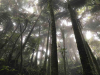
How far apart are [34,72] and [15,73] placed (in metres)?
2.35

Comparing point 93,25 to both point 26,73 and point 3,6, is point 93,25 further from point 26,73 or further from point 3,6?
point 3,6

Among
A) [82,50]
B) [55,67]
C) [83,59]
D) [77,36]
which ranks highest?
[77,36]

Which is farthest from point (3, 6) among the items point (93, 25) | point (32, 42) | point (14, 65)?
point (93, 25)

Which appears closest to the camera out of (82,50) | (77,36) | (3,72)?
(82,50)

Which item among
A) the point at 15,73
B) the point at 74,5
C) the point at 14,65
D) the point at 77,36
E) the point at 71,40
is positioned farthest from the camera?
the point at 71,40

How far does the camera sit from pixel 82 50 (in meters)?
5.42

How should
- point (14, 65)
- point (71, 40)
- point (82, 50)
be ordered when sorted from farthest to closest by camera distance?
point (71, 40) → point (14, 65) → point (82, 50)

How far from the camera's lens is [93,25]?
65.2 ft

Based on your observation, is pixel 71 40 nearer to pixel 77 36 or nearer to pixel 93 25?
pixel 93 25

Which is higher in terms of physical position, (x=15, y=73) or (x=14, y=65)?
(x=14, y=65)

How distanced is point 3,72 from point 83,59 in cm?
821

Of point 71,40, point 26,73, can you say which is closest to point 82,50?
point 26,73

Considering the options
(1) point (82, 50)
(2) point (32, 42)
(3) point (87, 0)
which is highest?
(3) point (87, 0)

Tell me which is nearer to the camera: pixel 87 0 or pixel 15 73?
pixel 15 73
